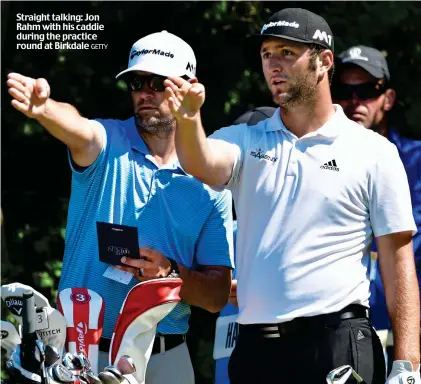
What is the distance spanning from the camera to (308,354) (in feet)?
16.2

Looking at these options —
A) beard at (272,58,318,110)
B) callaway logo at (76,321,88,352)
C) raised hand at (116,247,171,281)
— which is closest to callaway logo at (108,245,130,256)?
raised hand at (116,247,171,281)

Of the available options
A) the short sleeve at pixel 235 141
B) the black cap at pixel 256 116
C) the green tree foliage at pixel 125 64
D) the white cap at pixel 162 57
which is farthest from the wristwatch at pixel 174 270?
the green tree foliage at pixel 125 64

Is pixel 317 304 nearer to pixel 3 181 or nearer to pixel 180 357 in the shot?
pixel 180 357

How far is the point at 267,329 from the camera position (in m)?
4.97

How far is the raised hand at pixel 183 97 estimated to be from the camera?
4.69m

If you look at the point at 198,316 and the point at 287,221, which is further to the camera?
the point at 198,316

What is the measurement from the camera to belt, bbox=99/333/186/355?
5316 mm

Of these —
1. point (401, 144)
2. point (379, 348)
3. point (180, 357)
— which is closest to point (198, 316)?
point (401, 144)

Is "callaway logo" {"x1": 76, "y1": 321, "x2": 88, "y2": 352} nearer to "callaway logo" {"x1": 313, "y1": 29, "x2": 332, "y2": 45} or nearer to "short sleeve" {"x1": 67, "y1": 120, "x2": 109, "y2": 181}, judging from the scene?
"short sleeve" {"x1": 67, "y1": 120, "x2": 109, "y2": 181}

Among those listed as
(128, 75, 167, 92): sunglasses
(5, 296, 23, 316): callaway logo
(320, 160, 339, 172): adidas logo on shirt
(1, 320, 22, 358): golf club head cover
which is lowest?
(1, 320, 22, 358): golf club head cover

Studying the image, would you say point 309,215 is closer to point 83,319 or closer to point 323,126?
point 323,126

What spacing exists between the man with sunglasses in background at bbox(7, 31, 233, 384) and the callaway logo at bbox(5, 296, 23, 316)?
296 mm

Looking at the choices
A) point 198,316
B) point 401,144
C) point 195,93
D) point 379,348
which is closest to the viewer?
point 195,93

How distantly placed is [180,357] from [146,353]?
41cm
